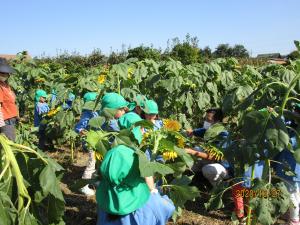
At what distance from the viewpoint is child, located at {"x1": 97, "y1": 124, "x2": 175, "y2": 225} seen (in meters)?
2.06

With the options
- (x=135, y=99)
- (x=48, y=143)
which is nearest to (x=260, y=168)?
(x=135, y=99)

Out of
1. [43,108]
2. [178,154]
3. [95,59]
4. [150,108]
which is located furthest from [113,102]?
[95,59]

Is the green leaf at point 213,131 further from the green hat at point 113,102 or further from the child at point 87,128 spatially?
the child at point 87,128

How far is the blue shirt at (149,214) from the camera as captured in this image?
7.18 ft

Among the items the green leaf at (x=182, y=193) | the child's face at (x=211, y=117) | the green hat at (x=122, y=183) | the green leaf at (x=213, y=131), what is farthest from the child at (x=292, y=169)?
the green hat at (x=122, y=183)

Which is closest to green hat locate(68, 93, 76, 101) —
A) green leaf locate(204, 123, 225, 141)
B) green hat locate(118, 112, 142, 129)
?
green hat locate(118, 112, 142, 129)

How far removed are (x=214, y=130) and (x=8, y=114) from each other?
286cm

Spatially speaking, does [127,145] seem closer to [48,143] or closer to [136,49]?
[48,143]

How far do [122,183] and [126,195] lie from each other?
0.07 metres

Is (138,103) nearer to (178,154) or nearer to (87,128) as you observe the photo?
(87,128)

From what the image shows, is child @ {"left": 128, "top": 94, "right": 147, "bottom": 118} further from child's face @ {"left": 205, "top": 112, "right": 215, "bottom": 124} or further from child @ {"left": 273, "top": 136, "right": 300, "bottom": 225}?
child @ {"left": 273, "top": 136, "right": 300, "bottom": 225}

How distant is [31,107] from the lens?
8.19 metres

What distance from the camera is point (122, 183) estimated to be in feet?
6.91

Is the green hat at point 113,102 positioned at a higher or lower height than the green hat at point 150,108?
higher
